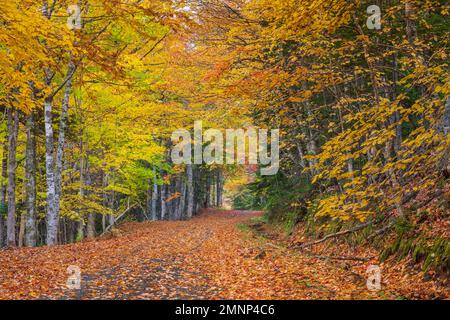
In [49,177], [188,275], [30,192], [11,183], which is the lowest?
[188,275]

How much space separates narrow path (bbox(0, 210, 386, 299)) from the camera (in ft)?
24.5

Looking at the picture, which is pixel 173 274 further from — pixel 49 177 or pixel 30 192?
pixel 30 192

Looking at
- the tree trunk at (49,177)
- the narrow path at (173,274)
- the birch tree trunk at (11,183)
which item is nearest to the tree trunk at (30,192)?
the birch tree trunk at (11,183)

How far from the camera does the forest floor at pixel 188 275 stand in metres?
7.39

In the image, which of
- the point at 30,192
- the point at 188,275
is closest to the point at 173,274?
the point at 188,275

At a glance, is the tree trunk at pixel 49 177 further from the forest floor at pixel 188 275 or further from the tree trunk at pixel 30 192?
the forest floor at pixel 188 275

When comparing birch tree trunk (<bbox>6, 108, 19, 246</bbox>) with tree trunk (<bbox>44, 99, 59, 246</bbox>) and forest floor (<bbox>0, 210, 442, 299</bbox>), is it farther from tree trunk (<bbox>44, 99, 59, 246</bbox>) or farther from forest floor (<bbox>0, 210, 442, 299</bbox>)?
forest floor (<bbox>0, 210, 442, 299</bbox>)

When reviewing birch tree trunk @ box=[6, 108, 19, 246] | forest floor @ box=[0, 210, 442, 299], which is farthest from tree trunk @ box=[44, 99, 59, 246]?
forest floor @ box=[0, 210, 442, 299]

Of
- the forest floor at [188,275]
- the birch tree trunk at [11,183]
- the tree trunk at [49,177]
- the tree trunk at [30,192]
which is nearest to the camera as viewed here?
the forest floor at [188,275]

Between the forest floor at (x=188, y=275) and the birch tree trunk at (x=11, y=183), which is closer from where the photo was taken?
the forest floor at (x=188, y=275)

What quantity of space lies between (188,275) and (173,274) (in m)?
0.36

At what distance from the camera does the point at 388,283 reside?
7754 mm

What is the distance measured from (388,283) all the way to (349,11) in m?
5.66

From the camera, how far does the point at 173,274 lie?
948cm
